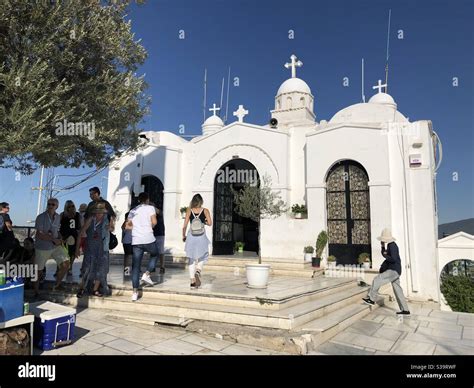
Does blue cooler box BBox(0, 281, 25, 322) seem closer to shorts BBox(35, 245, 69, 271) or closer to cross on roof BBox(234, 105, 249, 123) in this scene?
shorts BBox(35, 245, 69, 271)

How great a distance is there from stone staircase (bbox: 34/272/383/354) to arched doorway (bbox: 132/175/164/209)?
834cm

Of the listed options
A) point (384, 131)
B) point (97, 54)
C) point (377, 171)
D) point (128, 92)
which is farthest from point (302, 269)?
point (97, 54)

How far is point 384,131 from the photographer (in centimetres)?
1098

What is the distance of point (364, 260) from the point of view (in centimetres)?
1066

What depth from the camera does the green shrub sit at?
10.5 meters

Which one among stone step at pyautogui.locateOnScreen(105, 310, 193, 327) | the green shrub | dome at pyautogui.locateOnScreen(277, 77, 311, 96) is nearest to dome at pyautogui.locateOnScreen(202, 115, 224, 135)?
dome at pyautogui.locateOnScreen(277, 77, 311, 96)

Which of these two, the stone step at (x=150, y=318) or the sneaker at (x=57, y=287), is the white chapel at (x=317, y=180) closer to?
the sneaker at (x=57, y=287)

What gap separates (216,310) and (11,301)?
2731 mm

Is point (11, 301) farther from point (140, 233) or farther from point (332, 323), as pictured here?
point (332, 323)

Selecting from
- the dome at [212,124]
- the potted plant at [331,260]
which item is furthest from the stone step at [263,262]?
the dome at [212,124]

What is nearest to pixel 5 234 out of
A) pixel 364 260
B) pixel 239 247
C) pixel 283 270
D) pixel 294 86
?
pixel 283 270

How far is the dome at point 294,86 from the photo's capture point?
16.2 meters
